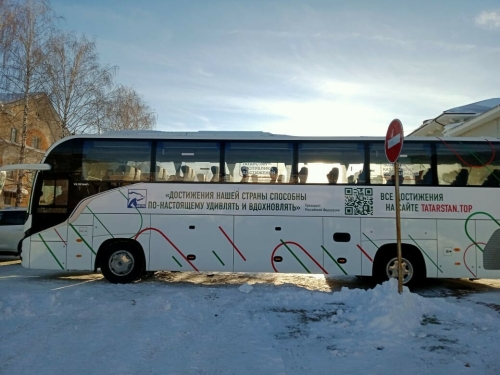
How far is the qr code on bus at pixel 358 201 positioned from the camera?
9250mm

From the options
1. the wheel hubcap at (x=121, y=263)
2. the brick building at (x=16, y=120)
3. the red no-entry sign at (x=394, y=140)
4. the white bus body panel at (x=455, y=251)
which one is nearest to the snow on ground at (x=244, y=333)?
the white bus body panel at (x=455, y=251)

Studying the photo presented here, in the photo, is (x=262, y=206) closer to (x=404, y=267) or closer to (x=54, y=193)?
(x=404, y=267)

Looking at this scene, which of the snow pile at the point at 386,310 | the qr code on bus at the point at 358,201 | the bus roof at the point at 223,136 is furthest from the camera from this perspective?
the bus roof at the point at 223,136

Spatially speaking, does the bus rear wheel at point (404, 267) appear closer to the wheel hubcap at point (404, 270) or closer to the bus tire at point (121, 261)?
the wheel hubcap at point (404, 270)

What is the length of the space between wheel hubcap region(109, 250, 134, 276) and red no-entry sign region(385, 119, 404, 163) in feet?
20.7

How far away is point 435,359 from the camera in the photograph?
191 inches

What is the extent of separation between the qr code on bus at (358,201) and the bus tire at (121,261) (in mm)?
5075

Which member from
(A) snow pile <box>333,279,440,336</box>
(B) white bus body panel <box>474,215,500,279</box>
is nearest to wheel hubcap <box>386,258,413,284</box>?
(B) white bus body panel <box>474,215,500,279</box>

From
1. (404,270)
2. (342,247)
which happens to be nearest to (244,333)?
(342,247)

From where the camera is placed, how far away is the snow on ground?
4602 millimetres

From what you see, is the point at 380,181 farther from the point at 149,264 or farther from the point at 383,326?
the point at 149,264

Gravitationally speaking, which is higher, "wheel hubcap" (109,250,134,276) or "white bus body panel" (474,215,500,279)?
"white bus body panel" (474,215,500,279)

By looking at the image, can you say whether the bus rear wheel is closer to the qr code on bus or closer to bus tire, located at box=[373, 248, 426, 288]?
bus tire, located at box=[373, 248, 426, 288]

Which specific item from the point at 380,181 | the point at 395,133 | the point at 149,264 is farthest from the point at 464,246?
the point at 149,264
